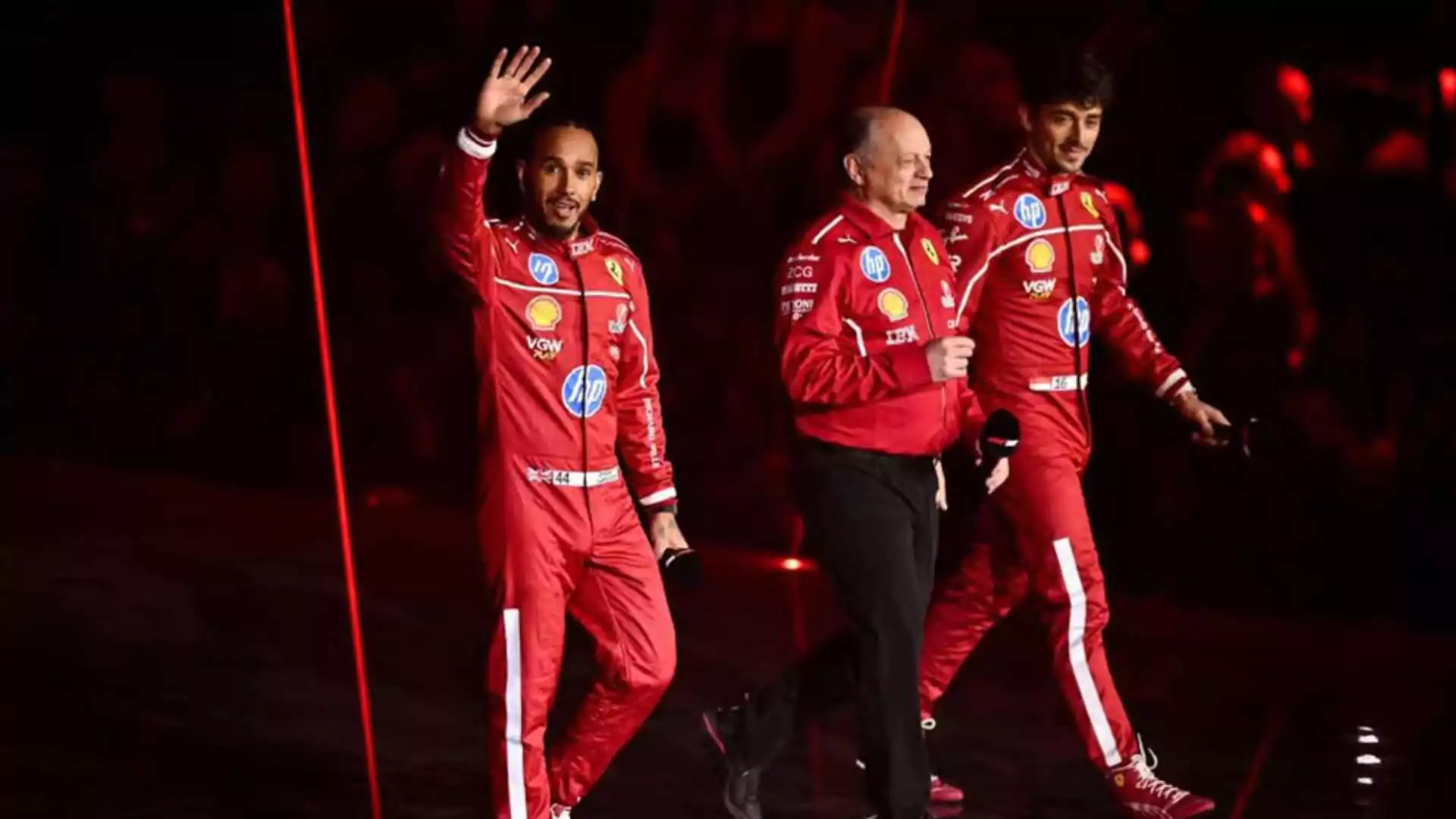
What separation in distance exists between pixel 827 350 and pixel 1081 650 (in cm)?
127

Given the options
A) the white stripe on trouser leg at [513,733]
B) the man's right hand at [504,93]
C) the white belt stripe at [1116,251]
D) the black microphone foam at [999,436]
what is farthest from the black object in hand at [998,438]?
the man's right hand at [504,93]

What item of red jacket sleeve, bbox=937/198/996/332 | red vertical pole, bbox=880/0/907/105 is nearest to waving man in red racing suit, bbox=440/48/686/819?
red jacket sleeve, bbox=937/198/996/332

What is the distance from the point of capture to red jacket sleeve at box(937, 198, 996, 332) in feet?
22.0

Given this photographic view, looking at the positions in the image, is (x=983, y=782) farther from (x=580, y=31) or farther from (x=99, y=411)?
(x=99, y=411)

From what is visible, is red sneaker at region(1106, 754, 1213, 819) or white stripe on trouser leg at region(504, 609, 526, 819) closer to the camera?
white stripe on trouser leg at region(504, 609, 526, 819)

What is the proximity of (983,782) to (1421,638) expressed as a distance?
266 cm

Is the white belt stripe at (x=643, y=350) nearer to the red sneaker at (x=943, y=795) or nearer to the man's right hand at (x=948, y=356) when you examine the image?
the man's right hand at (x=948, y=356)

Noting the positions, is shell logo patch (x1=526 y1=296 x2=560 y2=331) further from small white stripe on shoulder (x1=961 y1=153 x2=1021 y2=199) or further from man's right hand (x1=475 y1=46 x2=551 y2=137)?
small white stripe on shoulder (x1=961 y1=153 x2=1021 y2=199)

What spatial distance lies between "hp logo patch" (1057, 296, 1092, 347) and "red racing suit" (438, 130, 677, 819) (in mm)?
1346

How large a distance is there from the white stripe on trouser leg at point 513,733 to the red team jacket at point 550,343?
43 centimetres

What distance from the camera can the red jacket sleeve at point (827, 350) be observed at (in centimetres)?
590

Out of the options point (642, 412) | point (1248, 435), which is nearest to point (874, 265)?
point (642, 412)

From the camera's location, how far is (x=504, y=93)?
548cm

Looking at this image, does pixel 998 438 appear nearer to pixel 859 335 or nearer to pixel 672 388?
pixel 859 335
